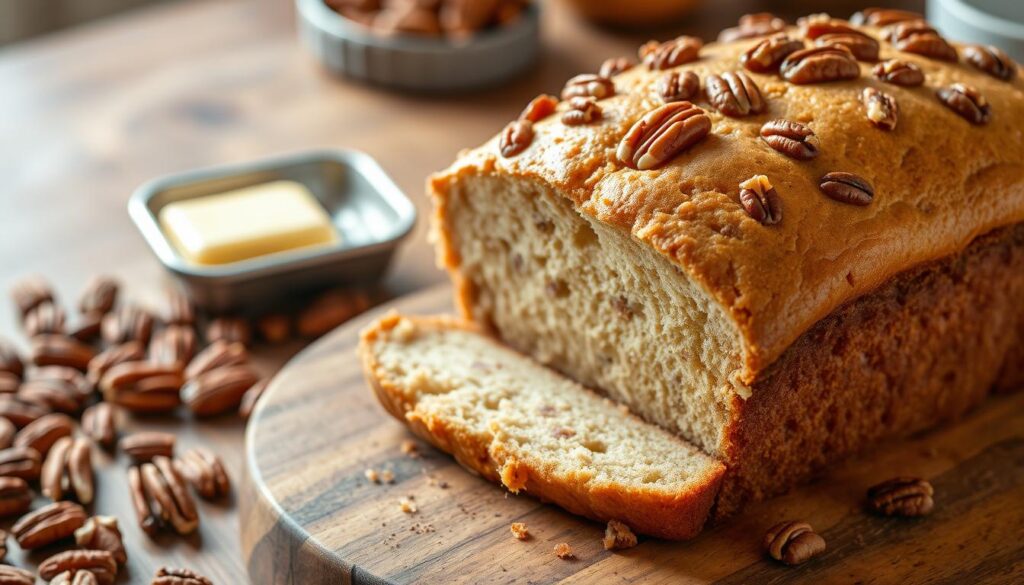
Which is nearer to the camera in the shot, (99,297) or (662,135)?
(662,135)

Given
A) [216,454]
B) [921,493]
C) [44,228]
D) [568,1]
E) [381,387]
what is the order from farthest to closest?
[568,1] < [44,228] < [216,454] < [381,387] < [921,493]

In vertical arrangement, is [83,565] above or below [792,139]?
below

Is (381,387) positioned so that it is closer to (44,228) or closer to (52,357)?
(52,357)

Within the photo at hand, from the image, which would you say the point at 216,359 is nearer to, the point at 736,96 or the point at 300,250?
the point at 300,250

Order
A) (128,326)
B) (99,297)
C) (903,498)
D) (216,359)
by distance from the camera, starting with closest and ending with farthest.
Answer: (903,498) → (216,359) → (128,326) → (99,297)

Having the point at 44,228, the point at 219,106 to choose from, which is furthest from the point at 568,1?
the point at 44,228

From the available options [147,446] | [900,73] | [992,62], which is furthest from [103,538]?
[992,62]
